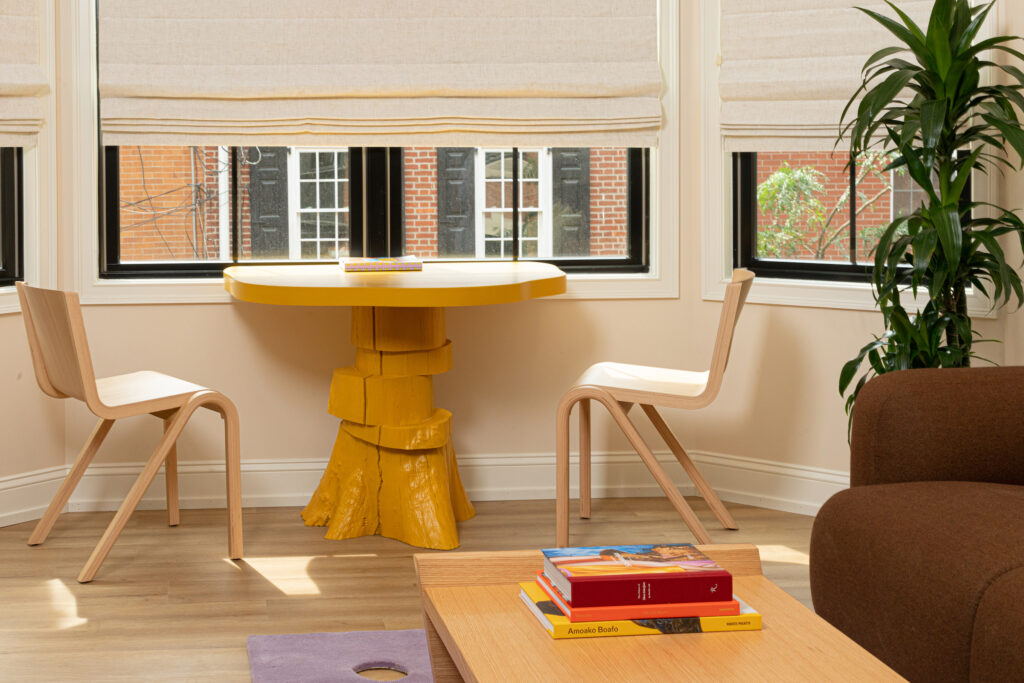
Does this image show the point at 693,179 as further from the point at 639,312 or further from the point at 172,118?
the point at 172,118

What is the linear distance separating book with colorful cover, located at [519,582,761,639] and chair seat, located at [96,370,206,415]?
2008 millimetres

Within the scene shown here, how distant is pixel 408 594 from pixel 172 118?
6.64ft

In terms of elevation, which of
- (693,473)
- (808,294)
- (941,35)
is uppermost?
(941,35)

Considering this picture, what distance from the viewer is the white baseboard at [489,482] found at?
405 cm

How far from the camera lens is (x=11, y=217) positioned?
4031 millimetres

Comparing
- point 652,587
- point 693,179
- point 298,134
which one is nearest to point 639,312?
point 693,179

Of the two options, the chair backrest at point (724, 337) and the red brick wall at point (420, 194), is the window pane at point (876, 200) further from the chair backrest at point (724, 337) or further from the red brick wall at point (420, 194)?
the red brick wall at point (420, 194)

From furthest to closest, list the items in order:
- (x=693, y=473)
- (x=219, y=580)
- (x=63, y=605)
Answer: (x=693, y=473)
(x=219, y=580)
(x=63, y=605)

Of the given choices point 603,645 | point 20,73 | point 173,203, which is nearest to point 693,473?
point 173,203

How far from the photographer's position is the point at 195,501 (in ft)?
13.6

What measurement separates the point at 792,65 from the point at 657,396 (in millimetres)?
1401

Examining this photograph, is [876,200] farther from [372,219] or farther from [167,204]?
[167,204]

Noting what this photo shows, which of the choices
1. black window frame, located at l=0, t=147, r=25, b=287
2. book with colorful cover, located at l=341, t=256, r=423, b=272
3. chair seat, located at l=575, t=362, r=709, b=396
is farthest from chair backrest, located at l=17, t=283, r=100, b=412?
chair seat, located at l=575, t=362, r=709, b=396

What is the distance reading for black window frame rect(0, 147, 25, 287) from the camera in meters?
4.01
